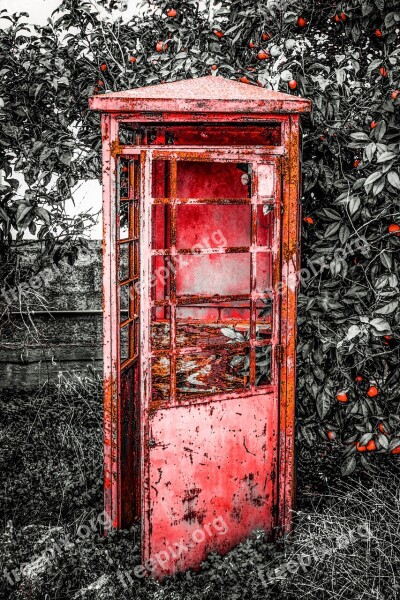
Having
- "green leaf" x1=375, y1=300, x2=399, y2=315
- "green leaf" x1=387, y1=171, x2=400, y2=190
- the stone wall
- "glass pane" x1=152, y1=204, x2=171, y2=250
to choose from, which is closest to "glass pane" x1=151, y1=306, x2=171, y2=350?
"glass pane" x1=152, y1=204, x2=171, y2=250

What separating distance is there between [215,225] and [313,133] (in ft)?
3.81

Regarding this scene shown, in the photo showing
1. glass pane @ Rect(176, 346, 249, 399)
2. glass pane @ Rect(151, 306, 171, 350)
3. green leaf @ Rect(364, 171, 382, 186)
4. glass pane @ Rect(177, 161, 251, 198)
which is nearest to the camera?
glass pane @ Rect(151, 306, 171, 350)

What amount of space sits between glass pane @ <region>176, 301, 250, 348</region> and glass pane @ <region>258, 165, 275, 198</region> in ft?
3.54

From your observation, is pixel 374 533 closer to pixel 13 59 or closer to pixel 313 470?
pixel 313 470

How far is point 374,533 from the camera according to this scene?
343 centimetres

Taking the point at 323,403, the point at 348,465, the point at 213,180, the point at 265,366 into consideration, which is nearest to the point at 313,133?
the point at 213,180

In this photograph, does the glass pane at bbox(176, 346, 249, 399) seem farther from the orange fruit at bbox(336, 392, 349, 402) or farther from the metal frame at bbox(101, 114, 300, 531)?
Answer: the orange fruit at bbox(336, 392, 349, 402)

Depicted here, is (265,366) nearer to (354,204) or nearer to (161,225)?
(354,204)

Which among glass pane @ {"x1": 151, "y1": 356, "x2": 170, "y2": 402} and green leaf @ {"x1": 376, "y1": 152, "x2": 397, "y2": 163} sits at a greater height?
green leaf @ {"x1": 376, "y1": 152, "x2": 397, "y2": 163}

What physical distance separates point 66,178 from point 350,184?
2.43 m

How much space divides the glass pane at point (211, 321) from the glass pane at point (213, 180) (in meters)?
0.83

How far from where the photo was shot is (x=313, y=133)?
12.9ft

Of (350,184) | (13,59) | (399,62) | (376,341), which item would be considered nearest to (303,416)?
(376,341)

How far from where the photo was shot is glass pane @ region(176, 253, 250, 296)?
4.91 metres
